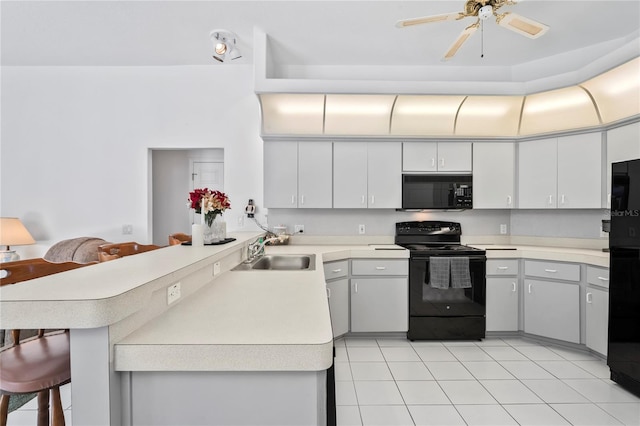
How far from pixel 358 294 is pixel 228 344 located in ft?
8.08

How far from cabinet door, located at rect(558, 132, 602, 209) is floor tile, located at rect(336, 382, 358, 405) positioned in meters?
Result: 2.94

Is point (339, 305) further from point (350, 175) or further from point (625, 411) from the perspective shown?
point (625, 411)

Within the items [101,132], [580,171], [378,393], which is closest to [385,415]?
[378,393]

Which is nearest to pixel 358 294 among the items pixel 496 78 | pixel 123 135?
pixel 496 78

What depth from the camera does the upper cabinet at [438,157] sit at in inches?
141

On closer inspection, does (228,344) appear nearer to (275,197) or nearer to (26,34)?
(275,197)

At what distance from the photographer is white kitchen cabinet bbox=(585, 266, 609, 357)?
269 centimetres

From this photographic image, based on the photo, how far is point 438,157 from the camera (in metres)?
3.59

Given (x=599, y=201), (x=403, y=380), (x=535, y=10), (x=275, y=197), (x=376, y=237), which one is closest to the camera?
(x=403, y=380)

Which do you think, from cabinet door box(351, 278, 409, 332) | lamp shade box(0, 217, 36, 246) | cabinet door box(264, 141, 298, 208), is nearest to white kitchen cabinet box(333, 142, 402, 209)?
cabinet door box(264, 141, 298, 208)

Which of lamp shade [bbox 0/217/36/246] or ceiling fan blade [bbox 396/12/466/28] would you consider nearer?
ceiling fan blade [bbox 396/12/466/28]

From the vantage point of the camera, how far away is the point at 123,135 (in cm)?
391

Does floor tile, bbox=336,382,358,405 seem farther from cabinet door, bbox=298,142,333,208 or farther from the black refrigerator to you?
the black refrigerator

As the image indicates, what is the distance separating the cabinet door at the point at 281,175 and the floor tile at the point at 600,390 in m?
2.92
